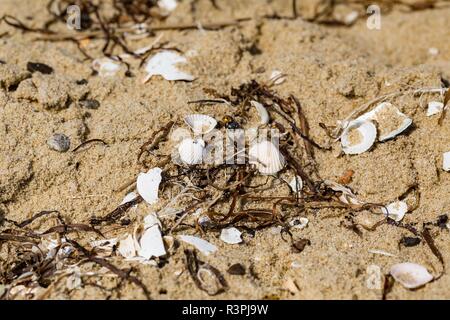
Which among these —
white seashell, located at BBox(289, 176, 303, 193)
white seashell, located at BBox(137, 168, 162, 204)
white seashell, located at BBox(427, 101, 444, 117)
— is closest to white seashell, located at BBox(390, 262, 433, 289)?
white seashell, located at BBox(289, 176, 303, 193)

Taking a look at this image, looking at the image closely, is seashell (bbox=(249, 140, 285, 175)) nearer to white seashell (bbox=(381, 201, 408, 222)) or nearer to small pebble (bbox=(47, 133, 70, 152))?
white seashell (bbox=(381, 201, 408, 222))

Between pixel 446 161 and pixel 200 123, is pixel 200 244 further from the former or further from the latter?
pixel 446 161

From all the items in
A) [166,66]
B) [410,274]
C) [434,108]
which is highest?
[166,66]

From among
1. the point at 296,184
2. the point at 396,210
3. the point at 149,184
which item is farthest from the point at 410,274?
the point at 149,184

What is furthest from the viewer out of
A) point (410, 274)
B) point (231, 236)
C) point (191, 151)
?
point (191, 151)

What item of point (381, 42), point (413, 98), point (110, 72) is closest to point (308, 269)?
point (413, 98)

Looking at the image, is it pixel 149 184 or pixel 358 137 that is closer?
pixel 149 184
